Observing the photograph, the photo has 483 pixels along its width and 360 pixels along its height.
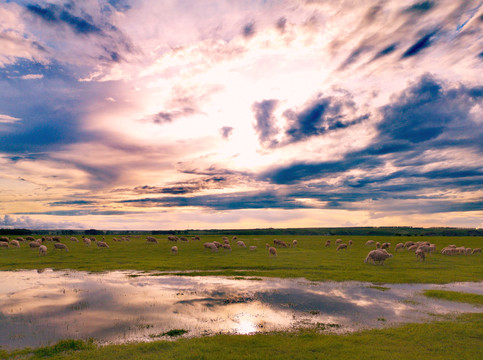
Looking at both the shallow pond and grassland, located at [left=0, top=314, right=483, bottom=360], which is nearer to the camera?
grassland, located at [left=0, top=314, right=483, bottom=360]

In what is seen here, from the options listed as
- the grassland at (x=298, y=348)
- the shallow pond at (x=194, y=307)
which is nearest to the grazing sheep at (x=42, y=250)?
the shallow pond at (x=194, y=307)

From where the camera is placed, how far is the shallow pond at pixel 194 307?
1237 centimetres

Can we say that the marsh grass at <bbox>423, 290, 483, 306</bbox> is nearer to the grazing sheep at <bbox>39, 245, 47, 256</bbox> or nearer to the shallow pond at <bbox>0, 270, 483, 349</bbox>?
the shallow pond at <bbox>0, 270, 483, 349</bbox>

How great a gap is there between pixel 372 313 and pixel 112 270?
86.1ft

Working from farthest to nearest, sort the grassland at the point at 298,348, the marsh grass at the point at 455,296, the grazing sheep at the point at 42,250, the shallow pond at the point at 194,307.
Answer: the grazing sheep at the point at 42,250, the marsh grass at the point at 455,296, the shallow pond at the point at 194,307, the grassland at the point at 298,348

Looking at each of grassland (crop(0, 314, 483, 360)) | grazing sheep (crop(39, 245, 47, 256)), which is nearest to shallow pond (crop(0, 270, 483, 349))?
grassland (crop(0, 314, 483, 360))

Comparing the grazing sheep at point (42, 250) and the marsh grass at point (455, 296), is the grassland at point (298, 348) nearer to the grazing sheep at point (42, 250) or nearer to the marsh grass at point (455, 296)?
the marsh grass at point (455, 296)

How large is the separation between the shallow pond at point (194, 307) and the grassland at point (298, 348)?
3.19 feet

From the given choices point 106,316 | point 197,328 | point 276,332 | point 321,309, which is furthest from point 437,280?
point 106,316

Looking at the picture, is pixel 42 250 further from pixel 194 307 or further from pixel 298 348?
pixel 298 348

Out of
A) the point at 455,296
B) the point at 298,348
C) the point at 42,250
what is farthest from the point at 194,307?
the point at 42,250

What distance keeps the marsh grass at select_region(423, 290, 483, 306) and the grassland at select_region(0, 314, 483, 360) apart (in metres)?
7.00

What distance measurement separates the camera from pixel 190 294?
62.4ft

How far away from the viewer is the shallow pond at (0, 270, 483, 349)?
12.4m
